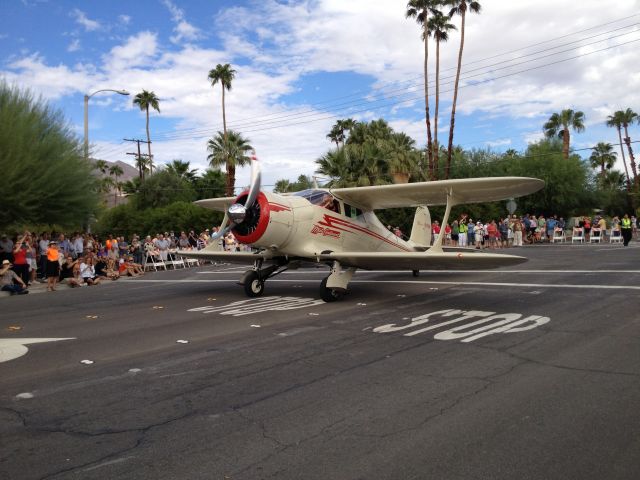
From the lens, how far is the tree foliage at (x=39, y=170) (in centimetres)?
2047

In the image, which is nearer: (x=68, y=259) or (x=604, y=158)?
(x=68, y=259)

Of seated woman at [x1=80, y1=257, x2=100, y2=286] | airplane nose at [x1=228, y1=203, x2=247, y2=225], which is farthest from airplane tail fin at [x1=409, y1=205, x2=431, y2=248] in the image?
seated woman at [x1=80, y1=257, x2=100, y2=286]

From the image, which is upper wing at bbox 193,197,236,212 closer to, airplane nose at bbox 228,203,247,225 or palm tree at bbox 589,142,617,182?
airplane nose at bbox 228,203,247,225

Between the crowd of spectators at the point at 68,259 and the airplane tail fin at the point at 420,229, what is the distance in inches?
252

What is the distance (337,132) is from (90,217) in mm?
37311

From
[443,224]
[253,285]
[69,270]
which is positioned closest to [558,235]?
[443,224]

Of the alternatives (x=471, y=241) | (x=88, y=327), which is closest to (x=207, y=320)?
(x=88, y=327)

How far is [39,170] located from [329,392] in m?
20.7

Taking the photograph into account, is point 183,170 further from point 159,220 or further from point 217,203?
point 217,203

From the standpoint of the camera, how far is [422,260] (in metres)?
10.8

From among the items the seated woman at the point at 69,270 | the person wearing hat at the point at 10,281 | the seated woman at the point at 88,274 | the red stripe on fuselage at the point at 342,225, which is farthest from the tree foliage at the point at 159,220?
the red stripe on fuselage at the point at 342,225

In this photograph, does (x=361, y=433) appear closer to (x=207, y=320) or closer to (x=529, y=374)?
(x=529, y=374)

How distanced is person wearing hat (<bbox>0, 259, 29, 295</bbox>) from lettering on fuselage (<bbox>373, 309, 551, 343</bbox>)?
493 inches

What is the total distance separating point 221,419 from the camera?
447 centimetres
